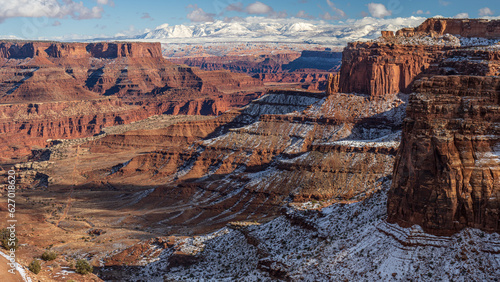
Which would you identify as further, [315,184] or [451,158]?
[315,184]

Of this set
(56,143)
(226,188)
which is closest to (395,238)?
A: (226,188)

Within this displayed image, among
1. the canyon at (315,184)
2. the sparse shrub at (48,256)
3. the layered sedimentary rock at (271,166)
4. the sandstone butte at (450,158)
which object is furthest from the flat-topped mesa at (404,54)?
the sparse shrub at (48,256)

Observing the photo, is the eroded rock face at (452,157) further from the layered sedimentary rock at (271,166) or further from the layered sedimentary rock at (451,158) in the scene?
the layered sedimentary rock at (271,166)

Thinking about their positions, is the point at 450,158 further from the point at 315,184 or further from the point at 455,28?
the point at 455,28

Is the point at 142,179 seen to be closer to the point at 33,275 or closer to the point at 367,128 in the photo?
the point at 367,128

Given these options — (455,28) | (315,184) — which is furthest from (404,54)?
(315,184)

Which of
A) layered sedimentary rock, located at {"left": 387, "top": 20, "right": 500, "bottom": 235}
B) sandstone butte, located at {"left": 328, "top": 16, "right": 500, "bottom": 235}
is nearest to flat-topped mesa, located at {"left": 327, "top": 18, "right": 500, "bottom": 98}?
sandstone butte, located at {"left": 328, "top": 16, "right": 500, "bottom": 235}
